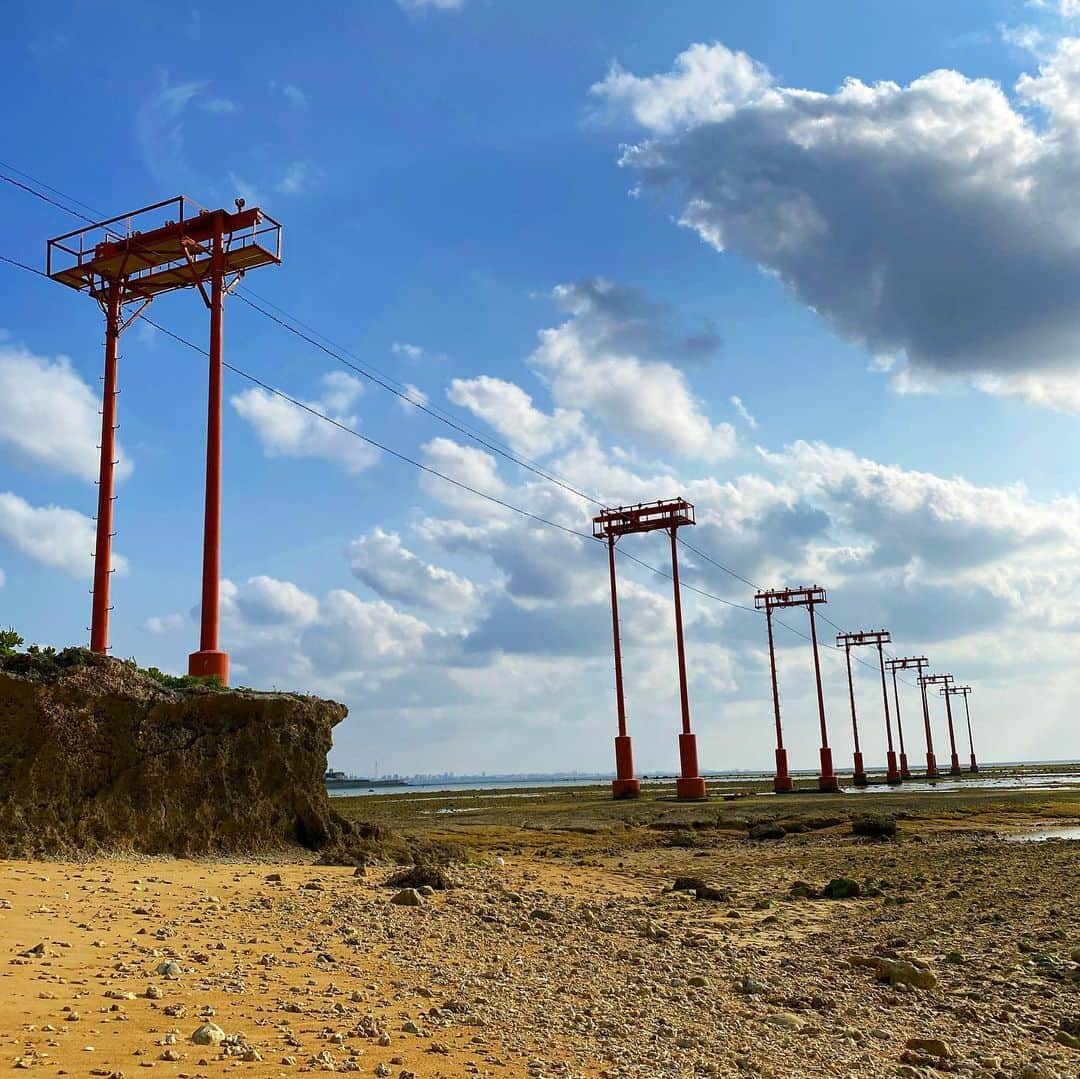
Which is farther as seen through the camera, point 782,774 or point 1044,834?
point 782,774

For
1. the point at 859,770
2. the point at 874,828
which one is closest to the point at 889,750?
the point at 859,770

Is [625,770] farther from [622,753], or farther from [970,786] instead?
[970,786]

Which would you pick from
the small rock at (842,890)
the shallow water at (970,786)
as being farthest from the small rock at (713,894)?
the shallow water at (970,786)

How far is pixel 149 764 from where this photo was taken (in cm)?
1683

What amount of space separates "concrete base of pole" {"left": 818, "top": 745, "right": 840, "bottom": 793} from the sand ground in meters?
Result: 57.2

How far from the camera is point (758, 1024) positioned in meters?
8.80

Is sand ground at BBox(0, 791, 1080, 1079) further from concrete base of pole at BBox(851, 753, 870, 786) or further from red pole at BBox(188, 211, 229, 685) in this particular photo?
concrete base of pole at BBox(851, 753, 870, 786)

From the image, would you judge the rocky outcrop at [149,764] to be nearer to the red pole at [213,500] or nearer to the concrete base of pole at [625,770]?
the red pole at [213,500]

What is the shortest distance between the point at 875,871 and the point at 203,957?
1613cm

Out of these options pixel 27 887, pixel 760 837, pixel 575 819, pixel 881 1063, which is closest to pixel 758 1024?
pixel 881 1063

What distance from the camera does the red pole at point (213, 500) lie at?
21453 millimetres

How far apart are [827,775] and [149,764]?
6704 centimetres

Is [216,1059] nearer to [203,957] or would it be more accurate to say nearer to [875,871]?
[203,957]

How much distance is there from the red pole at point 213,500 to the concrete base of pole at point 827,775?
59689 mm
